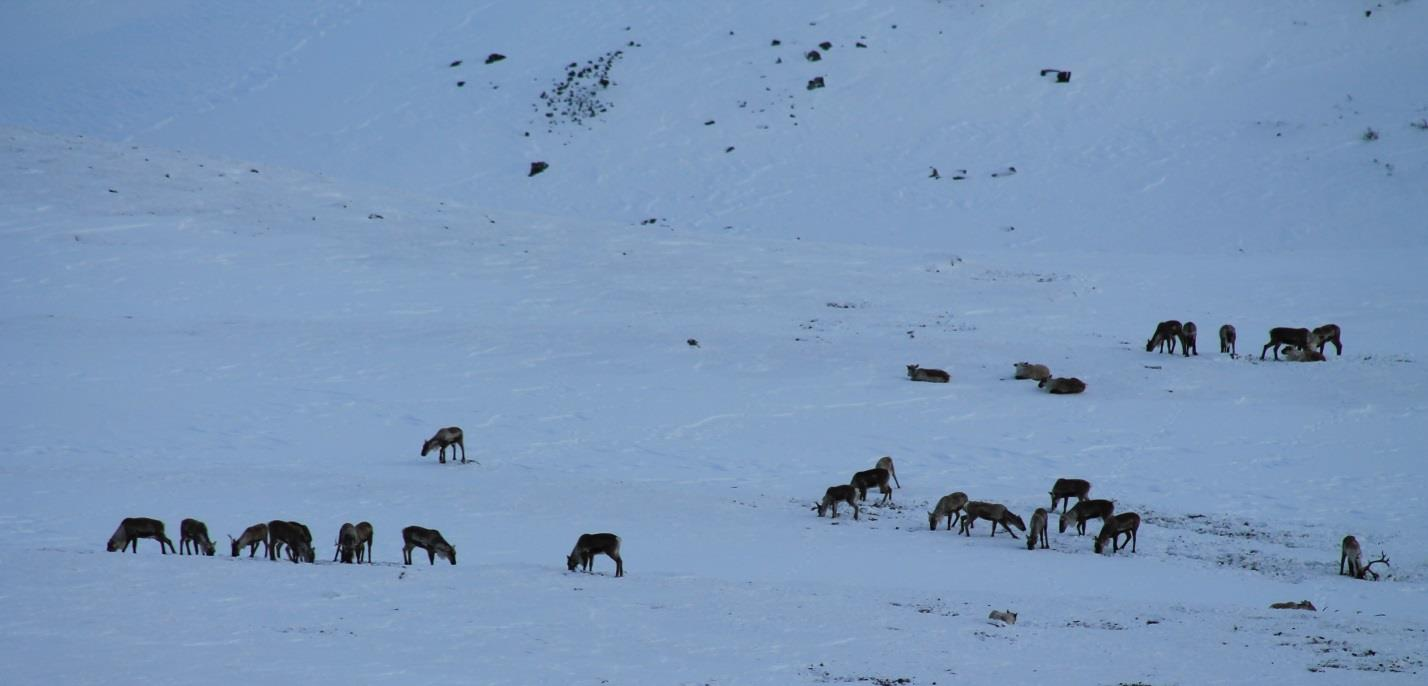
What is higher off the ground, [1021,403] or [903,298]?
[903,298]

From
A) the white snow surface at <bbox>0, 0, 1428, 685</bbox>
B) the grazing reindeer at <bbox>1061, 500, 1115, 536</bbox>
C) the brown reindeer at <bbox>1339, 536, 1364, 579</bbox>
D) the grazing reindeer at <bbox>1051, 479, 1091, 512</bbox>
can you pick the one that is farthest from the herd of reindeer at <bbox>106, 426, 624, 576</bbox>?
the brown reindeer at <bbox>1339, 536, 1364, 579</bbox>

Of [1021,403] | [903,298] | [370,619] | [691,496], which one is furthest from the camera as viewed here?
[903,298]

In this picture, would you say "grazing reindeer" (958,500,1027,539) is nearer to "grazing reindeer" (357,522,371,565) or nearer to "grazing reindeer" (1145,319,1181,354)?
"grazing reindeer" (357,522,371,565)

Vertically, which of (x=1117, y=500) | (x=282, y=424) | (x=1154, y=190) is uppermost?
(x=1154, y=190)

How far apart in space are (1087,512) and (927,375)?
9042 millimetres

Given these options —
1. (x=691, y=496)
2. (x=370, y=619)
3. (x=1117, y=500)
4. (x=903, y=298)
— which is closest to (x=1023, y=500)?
(x=1117, y=500)

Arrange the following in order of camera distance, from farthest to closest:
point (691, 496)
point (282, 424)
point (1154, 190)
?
1. point (1154, 190)
2. point (282, 424)
3. point (691, 496)

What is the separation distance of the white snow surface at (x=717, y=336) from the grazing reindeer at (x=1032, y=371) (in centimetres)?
61

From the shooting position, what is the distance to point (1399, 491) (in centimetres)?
1942

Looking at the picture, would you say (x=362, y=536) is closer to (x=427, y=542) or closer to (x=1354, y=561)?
(x=427, y=542)

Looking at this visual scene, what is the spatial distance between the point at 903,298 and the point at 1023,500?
47.8ft

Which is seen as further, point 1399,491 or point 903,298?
point 903,298

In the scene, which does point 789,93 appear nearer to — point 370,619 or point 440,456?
point 440,456

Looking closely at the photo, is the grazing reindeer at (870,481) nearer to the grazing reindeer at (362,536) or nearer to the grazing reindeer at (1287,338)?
the grazing reindeer at (362,536)
